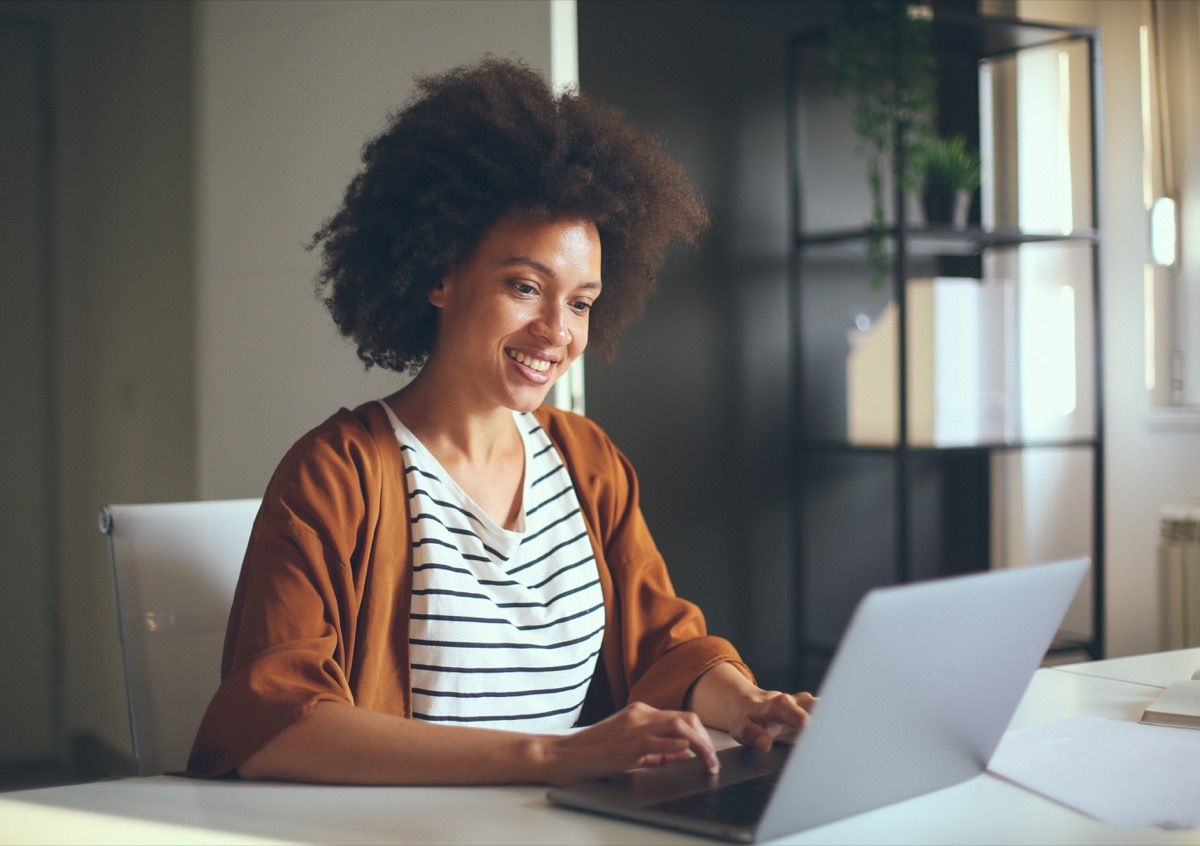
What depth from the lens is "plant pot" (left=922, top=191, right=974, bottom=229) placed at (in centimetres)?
312

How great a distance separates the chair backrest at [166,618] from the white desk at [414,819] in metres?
0.32

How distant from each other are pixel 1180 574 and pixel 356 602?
2460 millimetres

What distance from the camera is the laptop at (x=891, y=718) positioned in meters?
0.83

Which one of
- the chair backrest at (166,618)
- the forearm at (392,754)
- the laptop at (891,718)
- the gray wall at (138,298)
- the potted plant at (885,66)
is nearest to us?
the laptop at (891,718)

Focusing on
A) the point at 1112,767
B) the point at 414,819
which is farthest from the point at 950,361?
the point at 414,819

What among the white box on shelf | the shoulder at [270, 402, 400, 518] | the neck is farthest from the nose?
the white box on shelf

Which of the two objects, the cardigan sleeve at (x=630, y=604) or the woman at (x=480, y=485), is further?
the cardigan sleeve at (x=630, y=604)

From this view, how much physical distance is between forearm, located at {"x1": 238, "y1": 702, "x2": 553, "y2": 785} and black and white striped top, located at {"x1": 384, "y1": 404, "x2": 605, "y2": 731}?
275mm

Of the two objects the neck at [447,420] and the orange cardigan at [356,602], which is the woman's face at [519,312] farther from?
the orange cardigan at [356,602]

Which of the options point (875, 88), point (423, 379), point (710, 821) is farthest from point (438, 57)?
point (710, 821)

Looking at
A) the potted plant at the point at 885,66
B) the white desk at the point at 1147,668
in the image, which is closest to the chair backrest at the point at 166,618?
the white desk at the point at 1147,668

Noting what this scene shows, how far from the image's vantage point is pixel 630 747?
1027mm

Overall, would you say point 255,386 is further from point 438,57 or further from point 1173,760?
point 1173,760

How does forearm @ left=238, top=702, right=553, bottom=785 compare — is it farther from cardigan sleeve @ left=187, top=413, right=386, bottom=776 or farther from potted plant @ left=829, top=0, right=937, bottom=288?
potted plant @ left=829, top=0, right=937, bottom=288
